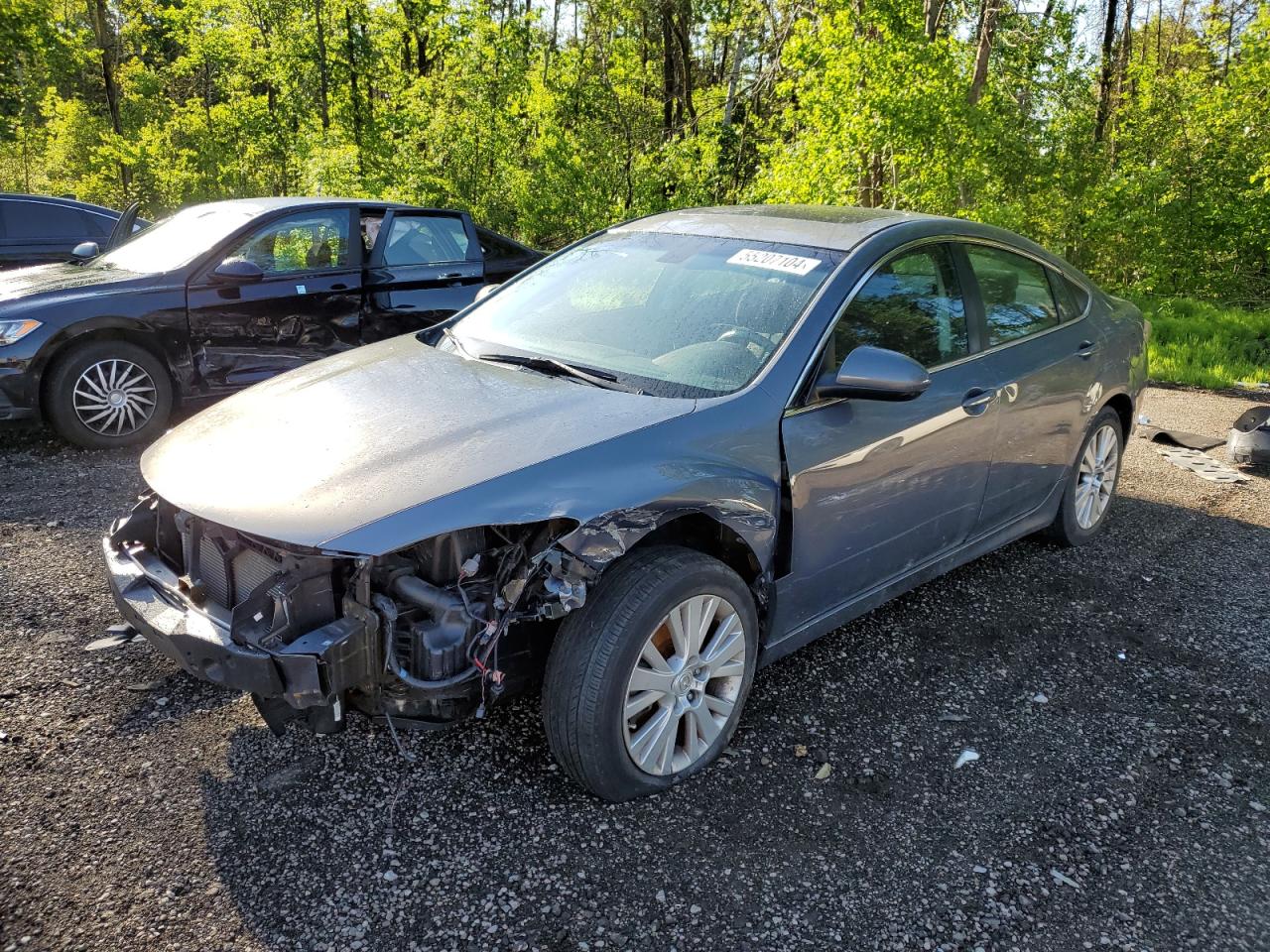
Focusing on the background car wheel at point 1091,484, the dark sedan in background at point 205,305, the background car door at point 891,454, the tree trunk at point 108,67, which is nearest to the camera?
the background car door at point 891,454

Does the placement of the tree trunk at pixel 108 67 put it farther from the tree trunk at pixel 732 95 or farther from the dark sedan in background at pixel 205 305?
the dark sedan in background at pixel 205 305

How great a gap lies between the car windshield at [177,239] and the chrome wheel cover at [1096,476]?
18.2ft

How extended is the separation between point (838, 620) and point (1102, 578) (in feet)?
6.77

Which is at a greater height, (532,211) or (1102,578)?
(532,211)

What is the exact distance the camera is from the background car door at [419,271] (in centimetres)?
696

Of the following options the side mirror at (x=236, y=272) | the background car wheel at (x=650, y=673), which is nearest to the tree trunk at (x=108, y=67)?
the side mirror at (x=236, y=272)

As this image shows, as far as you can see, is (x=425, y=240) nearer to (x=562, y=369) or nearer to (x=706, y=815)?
(x=562, y=369)

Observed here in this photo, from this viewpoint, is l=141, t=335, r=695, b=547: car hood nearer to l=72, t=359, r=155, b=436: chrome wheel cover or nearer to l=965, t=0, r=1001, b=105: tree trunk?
l=72, t=359, r=155, b=436: chrome wheel cover

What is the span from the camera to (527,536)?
8.51ft

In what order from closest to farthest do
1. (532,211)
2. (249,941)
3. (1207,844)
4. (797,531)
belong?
(249,941) → (1207,844) → (797,531) → (532,211)

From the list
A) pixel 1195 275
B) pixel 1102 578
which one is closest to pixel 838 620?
pixel 1102 578

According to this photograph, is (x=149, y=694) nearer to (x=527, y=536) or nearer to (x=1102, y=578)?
(x=527, y=536)

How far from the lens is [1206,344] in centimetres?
1141

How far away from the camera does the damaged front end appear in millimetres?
2375
